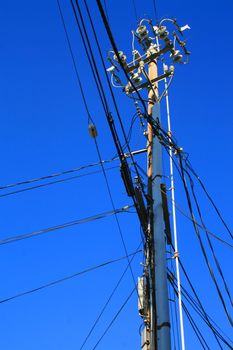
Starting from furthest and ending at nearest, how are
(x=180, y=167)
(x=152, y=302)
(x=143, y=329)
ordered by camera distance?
(x=180, y=167), (x=143, y=329), (x=152, y=302)

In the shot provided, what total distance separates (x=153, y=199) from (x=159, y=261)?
1.17 metres

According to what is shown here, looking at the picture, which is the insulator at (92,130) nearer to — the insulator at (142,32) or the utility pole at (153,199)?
the utility pole at (153,199)

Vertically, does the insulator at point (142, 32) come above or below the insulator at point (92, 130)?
above

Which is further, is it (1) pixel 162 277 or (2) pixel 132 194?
(2) pixel 132 194

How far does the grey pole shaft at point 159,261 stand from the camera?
18.7 feet

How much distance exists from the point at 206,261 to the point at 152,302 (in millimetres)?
1722

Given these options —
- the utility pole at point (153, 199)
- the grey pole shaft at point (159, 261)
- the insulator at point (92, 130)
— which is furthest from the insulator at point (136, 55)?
the insulator at point (92, 130)

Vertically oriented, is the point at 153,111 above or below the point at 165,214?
above

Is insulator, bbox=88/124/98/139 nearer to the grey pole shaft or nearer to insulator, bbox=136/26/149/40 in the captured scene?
the grey pole shaft

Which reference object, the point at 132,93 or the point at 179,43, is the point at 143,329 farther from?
the point at 179,43

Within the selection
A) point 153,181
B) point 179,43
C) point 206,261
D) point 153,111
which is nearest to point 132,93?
point 153,111

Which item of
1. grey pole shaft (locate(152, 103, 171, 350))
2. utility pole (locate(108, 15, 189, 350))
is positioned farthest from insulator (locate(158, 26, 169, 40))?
grey pole shaft (locate(152, 103, 171, 350))

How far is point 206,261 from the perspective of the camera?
7.50 metres

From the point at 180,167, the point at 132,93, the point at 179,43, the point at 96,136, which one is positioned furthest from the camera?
the point at 179,43
